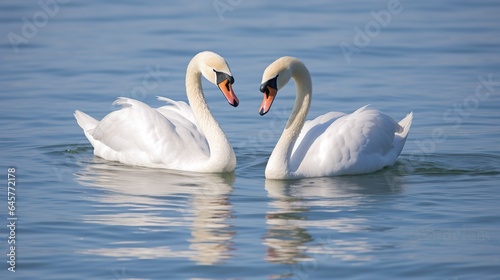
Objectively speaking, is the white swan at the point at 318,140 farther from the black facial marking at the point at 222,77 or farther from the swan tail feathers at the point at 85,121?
the swan tail feathers at the point at 85,121

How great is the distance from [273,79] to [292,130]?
27.7 inches

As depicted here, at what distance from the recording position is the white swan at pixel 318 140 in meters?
12.6

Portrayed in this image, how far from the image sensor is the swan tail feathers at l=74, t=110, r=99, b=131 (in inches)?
569

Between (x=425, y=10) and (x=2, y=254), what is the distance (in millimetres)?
14882

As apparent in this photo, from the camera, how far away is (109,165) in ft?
44.5
